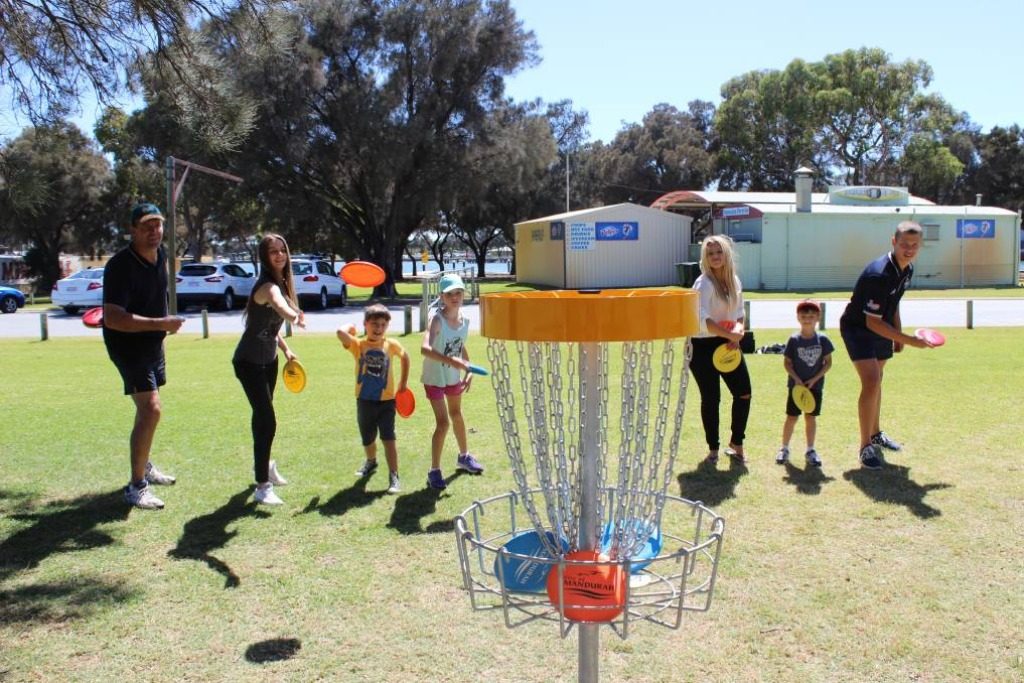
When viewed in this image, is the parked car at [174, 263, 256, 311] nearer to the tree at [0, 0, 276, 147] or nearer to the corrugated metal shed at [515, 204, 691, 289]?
the corrugated metal shed at [515, 204, 691, 289]

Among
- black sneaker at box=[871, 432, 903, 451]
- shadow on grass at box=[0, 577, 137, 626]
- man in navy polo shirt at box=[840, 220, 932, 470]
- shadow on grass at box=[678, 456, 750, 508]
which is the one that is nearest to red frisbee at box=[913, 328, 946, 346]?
man in navy polo shirt at box=[840, 220, 932, 470]

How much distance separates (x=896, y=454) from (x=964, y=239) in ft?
107

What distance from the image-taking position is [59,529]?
5.05 meters

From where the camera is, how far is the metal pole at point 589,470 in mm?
2170

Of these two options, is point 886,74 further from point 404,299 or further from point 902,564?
point 902,564

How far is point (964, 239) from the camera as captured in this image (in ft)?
114

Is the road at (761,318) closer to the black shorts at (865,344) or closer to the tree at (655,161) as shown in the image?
the black shorts at (865,344)

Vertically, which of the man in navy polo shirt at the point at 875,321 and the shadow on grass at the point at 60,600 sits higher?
the man in navy polo shirt at the point at 875,321

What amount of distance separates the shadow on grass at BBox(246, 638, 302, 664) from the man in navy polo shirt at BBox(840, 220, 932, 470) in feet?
13.8

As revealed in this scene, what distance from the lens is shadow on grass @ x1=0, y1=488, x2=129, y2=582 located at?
462 cm

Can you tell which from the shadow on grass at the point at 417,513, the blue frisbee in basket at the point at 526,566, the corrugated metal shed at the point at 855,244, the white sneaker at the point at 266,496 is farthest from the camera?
the corrugated metal shed at the point at 855,244

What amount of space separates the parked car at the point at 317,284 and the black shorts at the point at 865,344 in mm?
22807

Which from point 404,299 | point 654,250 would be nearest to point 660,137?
point 654,250

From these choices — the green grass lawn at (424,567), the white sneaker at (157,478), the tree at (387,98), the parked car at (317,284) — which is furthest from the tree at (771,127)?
the white sneaker at (157,478)
